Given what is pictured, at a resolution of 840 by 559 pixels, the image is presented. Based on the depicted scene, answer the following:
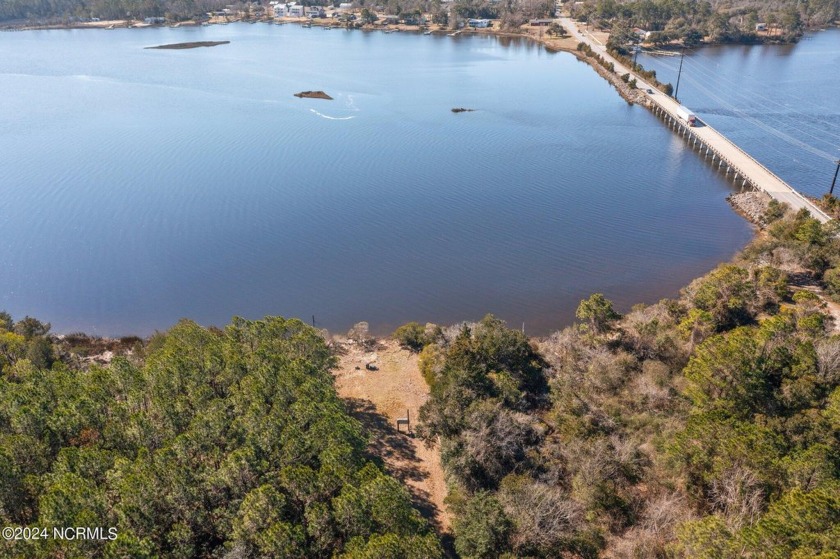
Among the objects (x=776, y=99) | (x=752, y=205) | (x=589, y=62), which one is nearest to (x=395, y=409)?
(x=752, y=205)

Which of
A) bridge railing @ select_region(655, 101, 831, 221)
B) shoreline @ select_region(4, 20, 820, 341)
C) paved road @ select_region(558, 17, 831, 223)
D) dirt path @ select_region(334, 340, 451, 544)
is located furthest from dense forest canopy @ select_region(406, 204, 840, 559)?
paved road @ select_region(558, 17, 831, 223)

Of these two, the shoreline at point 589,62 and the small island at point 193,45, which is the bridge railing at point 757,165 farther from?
the small island at point 193,45

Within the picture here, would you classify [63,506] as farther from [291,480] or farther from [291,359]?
[291,359]

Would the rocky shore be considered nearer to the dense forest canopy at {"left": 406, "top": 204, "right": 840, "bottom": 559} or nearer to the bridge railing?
the bridge railing

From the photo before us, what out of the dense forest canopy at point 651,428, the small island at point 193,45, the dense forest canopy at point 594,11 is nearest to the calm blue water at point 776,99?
the dense forest canopy at point 594,11

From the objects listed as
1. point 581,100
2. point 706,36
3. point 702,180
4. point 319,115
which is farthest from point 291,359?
point 706,36
